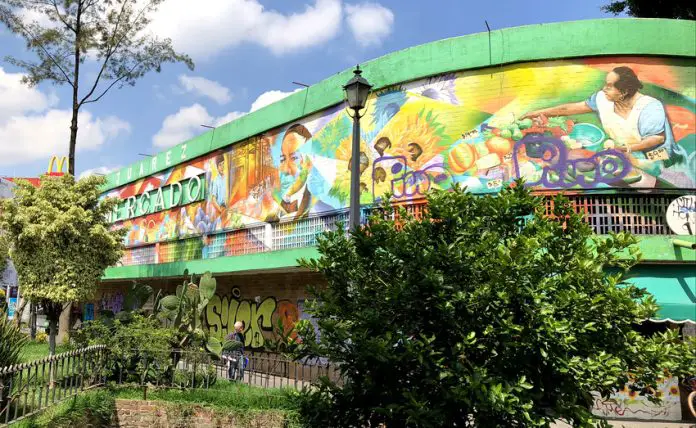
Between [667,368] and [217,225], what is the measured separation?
16770mm

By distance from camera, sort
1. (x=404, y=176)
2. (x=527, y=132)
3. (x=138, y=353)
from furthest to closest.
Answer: (x=404, y=176) → (x=527, y=132) → (x=138, y=353)

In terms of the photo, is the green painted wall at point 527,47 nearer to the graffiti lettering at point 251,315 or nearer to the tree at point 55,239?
the graffiti lettering at point 251,315

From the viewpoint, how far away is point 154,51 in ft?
68.2

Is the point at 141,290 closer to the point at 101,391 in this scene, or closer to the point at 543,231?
the point at 101,391

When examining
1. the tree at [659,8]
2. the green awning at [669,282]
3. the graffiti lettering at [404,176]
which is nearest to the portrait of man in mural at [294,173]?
the graffiti lettering at [404,176]

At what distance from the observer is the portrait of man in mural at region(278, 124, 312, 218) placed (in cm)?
1692

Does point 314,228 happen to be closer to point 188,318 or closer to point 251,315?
point 251,315

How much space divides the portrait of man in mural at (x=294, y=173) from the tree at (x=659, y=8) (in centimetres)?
1600

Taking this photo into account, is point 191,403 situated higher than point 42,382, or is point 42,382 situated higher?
point 42,382

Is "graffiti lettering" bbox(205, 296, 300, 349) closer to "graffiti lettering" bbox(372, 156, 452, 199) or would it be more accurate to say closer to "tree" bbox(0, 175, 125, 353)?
"graffiti lettering" bbox(372, 156, 452, 199)

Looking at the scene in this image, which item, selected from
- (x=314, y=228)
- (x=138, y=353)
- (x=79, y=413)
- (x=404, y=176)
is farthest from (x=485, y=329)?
(x=314, y=228)

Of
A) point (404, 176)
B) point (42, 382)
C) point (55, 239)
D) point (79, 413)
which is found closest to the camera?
point (42, 382)

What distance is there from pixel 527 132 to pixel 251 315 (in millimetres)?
10187

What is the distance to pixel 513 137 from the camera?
13375 mm
